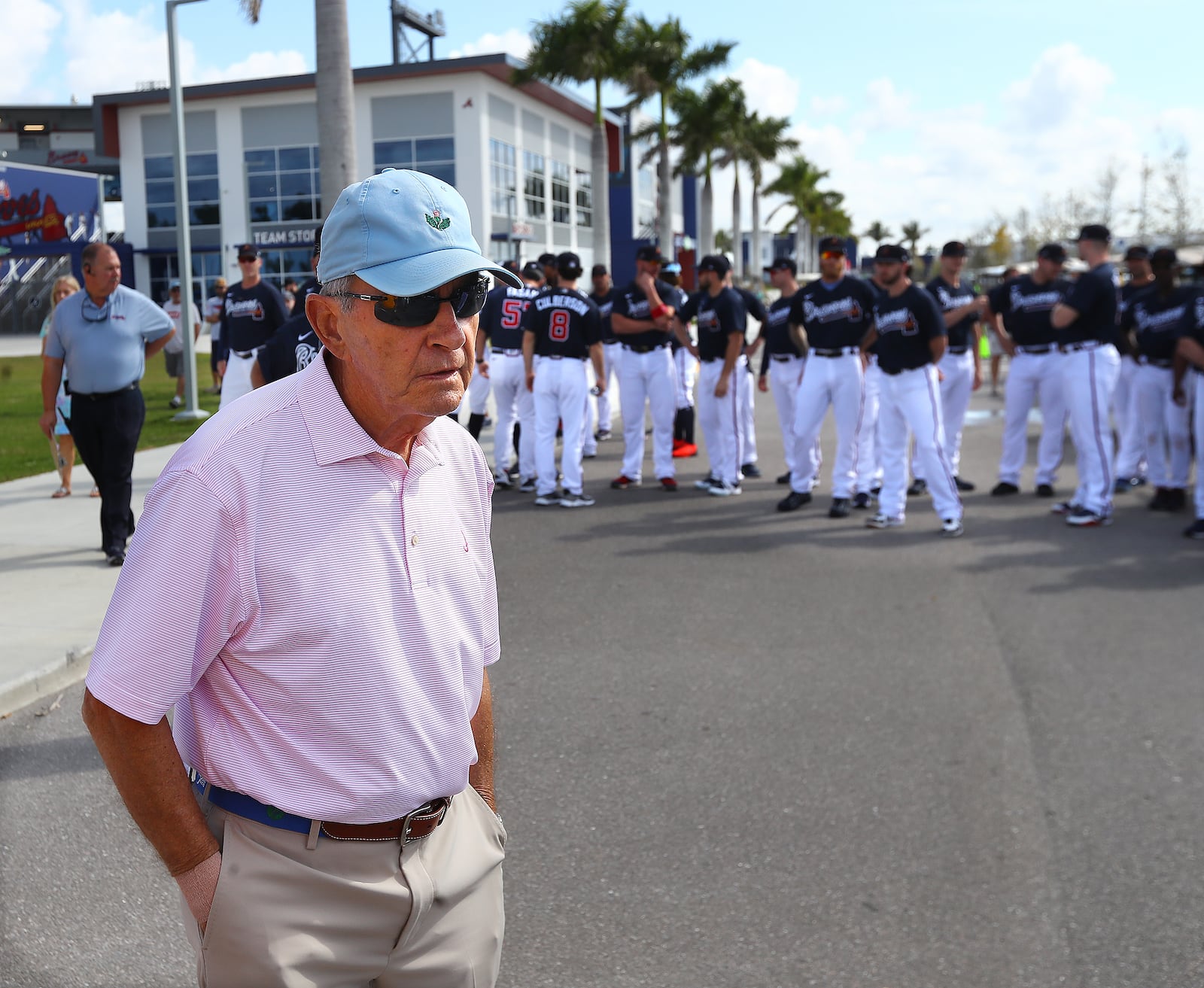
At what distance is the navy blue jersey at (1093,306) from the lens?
10094 mm

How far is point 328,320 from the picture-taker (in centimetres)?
206

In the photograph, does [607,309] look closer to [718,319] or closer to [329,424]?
[718,319]

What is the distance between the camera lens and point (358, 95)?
173 ft

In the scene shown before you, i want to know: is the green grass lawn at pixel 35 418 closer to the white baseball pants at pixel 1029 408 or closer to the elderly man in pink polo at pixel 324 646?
the white baseball pants at pixel 1029 408

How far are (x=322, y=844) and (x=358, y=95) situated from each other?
54948 mm

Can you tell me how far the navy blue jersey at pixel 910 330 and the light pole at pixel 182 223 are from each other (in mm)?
10096

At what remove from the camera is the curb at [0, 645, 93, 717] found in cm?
572

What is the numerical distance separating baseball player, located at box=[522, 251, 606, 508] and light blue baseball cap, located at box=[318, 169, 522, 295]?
30.5 ft

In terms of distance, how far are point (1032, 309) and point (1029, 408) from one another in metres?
1.03

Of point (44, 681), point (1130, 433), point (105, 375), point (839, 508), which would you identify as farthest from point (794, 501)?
point (44, 681)

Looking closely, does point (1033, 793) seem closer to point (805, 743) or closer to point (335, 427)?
point (805, 743)

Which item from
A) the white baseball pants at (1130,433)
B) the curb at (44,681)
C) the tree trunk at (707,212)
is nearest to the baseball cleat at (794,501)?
the white baseball pants at (1130,433)

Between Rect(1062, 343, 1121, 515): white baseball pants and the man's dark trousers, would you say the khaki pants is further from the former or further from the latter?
Rect(1062, 343, 1121, 515): white baseball pants

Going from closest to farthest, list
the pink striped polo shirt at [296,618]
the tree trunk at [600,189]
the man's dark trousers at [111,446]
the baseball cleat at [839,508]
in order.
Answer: the pink striped polo shirt at [296,618], the man's dark trousers at [111,446], the baseball cleat at [839,508], the tree trunk at [600,189]
